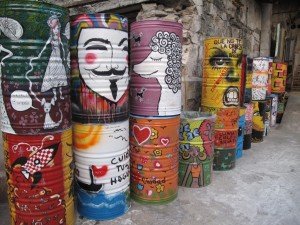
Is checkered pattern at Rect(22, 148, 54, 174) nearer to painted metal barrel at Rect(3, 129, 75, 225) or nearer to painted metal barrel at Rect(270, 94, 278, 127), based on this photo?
painted metal barrel at Rect(3, 129, 75, 225)

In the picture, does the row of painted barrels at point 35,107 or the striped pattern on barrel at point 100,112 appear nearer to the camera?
the row of painted barrels at point 35,107

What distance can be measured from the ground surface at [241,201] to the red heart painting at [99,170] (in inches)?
16.1

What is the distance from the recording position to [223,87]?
3381mm

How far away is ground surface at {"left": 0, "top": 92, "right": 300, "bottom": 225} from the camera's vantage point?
2408mm

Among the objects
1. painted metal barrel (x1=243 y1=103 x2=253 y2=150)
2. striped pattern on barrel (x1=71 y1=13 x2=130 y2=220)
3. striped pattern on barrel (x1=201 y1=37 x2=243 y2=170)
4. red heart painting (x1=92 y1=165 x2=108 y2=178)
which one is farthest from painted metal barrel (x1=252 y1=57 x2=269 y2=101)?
red heart painting (x1=92 y1=165 x2=108 y2=178)

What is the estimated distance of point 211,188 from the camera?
3033mm

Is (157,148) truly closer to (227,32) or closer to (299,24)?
(227,32)

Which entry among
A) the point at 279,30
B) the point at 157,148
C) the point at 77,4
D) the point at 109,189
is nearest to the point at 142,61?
the point at 157,148

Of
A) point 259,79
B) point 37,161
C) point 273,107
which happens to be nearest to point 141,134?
point 37,161

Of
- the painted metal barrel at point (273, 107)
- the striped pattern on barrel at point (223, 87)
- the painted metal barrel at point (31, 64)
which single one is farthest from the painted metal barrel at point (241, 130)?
the painted metal barrel at point (31, 64)

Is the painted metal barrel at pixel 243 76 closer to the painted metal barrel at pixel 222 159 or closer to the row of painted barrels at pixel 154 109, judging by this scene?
the painted metal barrel at pixel 222 159

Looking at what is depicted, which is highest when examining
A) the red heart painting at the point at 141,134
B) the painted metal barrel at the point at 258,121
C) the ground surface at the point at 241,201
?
the red heart painting at the point at 141,134

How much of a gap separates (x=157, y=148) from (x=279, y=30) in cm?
856

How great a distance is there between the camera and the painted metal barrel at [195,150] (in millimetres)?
3000
